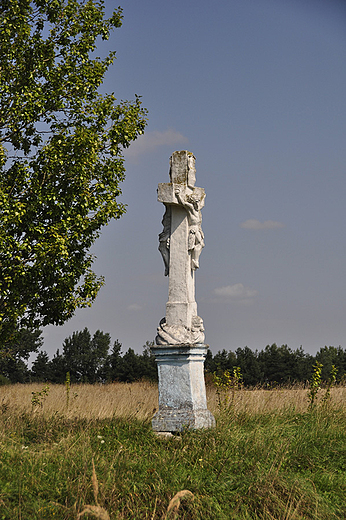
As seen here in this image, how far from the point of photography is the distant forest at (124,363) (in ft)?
66.3

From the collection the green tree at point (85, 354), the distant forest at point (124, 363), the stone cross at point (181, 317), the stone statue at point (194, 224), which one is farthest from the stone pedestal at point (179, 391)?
the green tree at point (85, 354)

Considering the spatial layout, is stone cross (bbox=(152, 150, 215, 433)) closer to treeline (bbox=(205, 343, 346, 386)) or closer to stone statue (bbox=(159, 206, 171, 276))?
stone statue (bbox=(159, 206, 171, 276))

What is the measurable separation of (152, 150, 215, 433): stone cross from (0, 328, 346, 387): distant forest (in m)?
11.3

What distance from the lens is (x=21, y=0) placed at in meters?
9.38

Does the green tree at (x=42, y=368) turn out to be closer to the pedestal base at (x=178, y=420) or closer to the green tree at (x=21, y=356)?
the green tree at (x=21, y=356)

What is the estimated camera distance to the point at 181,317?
7.41 m

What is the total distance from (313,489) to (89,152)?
6.55 metres

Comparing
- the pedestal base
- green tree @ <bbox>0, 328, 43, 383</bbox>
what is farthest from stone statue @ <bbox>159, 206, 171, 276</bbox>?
green tree @ <bbox>0, 328, 43, 383</bbox>

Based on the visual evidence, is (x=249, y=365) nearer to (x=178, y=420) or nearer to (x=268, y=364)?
(x=268, y=364)

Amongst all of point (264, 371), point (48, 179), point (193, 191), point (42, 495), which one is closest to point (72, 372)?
point (264, 371)

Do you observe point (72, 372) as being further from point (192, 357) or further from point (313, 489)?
point (313, 489)

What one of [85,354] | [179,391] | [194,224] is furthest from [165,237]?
[85,354]

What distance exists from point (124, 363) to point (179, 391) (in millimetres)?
15268

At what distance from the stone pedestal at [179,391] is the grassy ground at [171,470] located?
28 centimetres
